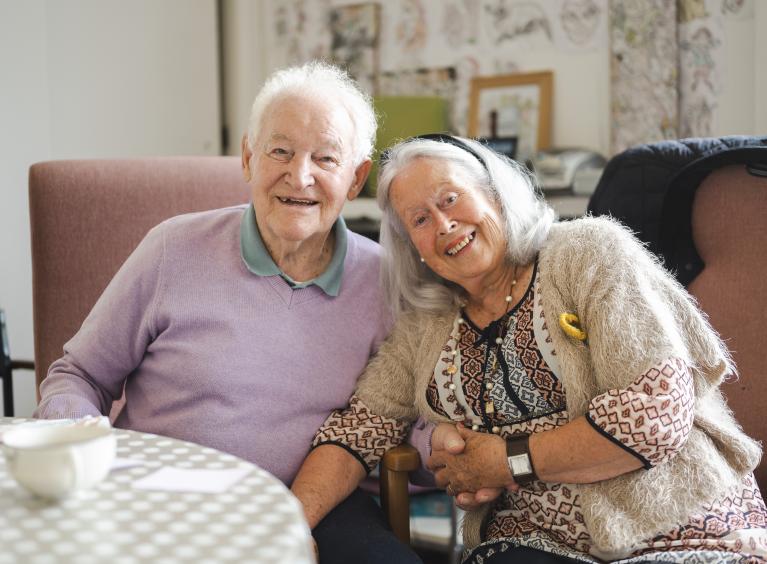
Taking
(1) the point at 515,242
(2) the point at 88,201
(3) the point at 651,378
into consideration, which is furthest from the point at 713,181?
(2) the point at 88,201

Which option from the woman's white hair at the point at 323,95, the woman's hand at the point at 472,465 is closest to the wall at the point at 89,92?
the woman's white hair at the point at 323,95

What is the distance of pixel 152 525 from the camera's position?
0.87 metres

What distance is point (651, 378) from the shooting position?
1323mm

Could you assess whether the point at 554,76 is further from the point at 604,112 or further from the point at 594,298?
the point at 594,298

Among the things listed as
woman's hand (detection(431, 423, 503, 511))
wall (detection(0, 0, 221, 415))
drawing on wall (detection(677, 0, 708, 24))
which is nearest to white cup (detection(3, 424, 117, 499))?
woman's hand (detection(431, 423, 503, 511))

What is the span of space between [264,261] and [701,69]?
203 centimetres

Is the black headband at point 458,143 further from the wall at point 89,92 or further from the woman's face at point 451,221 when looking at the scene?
the wall at point 89,92

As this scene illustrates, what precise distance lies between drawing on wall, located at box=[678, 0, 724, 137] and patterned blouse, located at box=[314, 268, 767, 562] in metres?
1.80

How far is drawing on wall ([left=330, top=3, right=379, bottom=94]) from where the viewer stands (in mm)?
3861

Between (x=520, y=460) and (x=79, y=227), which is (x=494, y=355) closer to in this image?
(x=520, y=460)

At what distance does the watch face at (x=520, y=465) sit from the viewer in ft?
A: 4.61

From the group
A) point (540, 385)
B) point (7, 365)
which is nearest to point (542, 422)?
point (540, 385)

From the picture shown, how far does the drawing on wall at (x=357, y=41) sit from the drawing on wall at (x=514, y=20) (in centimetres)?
59

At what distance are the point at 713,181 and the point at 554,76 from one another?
175 centimetres
